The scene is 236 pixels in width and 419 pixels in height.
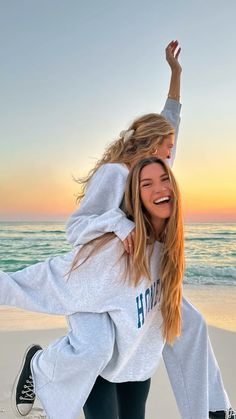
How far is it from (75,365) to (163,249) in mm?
617

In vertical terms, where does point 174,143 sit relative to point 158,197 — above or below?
above

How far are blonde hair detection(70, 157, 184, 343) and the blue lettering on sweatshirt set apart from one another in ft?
0.11

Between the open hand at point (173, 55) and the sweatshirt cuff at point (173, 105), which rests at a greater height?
the open hand at point (173, 55)

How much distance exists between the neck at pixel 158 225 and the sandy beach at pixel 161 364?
1506mm

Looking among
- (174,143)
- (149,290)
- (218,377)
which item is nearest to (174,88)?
(174,143)

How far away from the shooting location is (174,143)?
265 cm

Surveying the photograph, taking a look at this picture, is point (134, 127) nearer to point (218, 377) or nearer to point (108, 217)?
point (108, 217)

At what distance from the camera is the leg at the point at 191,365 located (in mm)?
2279

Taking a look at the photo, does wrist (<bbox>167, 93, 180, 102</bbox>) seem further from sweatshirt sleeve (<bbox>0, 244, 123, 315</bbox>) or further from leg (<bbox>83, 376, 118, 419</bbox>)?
leg (<bbox>83, 376, 118, 419</bbox>)

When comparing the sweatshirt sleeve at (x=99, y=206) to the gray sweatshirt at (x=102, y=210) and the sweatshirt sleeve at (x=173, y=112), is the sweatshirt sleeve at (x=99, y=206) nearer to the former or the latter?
the gray sweatshirt at (x=102, y=210)

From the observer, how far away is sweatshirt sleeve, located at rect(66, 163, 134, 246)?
1958 mm

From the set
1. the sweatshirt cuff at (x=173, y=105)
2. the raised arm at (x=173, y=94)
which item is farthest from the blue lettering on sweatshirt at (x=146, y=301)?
the sweatshirt cuff at (x=173, y=105)

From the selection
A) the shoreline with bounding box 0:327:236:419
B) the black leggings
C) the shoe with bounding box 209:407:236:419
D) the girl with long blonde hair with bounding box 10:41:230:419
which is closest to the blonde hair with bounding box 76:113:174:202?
the girl with long blonde hair with bounding box 10:41:230:419

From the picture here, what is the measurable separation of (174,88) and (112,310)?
4.98ft
